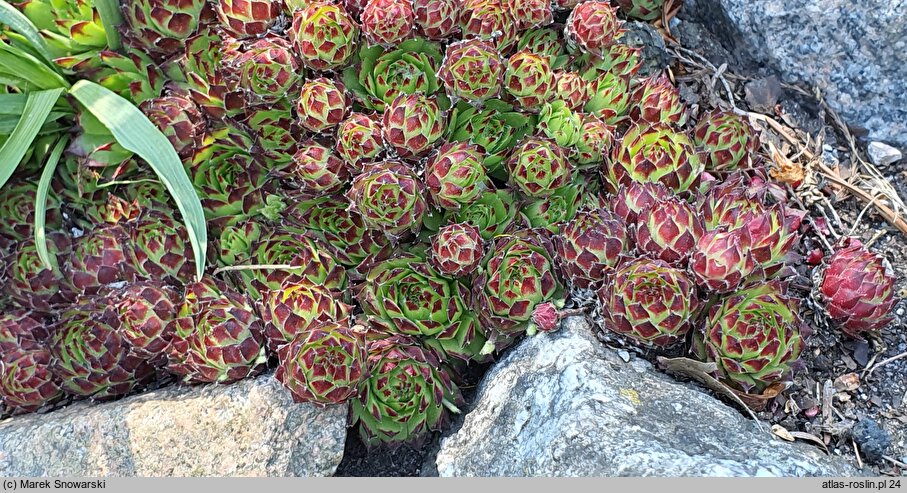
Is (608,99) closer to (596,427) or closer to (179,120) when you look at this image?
(596,427)

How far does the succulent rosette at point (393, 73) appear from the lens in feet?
7.34

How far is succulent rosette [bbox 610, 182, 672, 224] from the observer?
210cm

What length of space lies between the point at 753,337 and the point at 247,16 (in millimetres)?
1738

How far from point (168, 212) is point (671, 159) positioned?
1.60 m

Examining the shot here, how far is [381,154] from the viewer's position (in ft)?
7.24

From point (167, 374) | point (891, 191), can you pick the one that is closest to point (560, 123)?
point (891, 191)

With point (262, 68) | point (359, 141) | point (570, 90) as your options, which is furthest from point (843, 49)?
point (262, 68)

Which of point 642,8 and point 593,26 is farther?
point 642,8

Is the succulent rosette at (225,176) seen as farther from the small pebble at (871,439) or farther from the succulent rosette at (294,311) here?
the small pebble at (871,439)

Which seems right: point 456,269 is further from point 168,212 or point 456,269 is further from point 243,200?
point 168,212

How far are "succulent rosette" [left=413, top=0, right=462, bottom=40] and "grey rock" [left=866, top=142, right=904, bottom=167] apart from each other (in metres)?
1.48

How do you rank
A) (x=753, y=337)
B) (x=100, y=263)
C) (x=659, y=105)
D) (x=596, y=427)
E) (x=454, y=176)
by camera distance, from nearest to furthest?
(x=596, y=427) → (x=753, y=337) → (x=454, y=176) → (x=100, y=263) → (x=659, y=105)

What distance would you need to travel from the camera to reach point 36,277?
2.32 m

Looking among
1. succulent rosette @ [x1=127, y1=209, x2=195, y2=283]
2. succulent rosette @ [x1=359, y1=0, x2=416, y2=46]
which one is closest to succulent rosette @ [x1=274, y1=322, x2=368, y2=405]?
succulent rosette @ [x1=127, y1=209, x2=195, y2=283]
